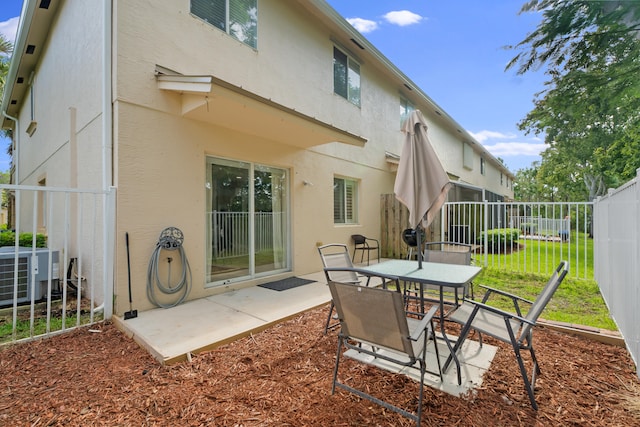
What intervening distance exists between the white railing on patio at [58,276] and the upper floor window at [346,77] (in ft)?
21.8

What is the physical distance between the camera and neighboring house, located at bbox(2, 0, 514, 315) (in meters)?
4.41

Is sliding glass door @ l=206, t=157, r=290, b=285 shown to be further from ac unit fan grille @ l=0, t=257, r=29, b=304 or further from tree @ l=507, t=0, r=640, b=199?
tree @ l=507, t=0, r=640, b=199

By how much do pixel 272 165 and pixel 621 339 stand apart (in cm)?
604

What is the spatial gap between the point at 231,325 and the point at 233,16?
5.74 m

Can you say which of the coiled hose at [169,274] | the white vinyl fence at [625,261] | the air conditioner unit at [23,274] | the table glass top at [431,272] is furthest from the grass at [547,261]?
the air conditioner unit at [23,274]

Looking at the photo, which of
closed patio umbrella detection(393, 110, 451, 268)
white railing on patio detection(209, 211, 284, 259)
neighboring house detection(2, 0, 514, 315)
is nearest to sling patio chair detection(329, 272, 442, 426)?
closed patio umbrella detection(393, 110, 451, 268)

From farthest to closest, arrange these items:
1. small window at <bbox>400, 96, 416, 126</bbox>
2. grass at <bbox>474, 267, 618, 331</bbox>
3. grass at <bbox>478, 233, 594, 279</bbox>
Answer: small window at <bbox>400, 96, 416, 126</bbox>, grass at <bbox>478, 233, 594, 279</bbox>, grass at <bbox>474, 267, 618, 331</bbox>

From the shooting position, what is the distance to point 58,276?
508cm

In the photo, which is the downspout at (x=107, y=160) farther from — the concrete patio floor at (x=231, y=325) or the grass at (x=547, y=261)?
the grass at (x=547, y=261)

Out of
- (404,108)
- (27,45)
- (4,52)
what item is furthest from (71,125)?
(4,52)

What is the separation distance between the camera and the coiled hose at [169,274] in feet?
15.0

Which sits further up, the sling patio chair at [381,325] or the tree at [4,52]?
the tree at [4,52]

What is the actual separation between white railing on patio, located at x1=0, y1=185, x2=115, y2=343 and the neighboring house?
0.77 feet

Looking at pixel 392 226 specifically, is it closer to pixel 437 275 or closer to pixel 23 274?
pixel 437 275
